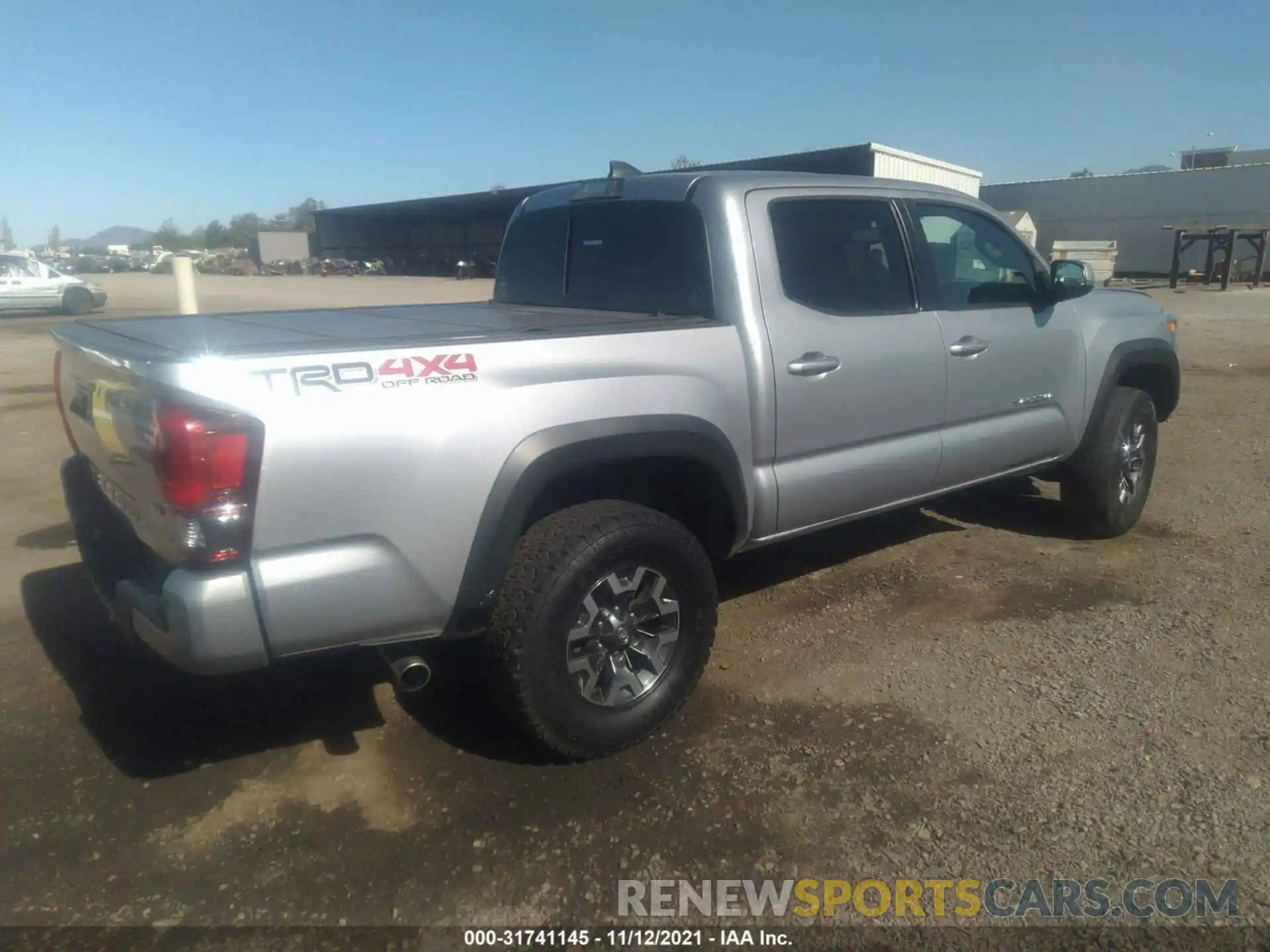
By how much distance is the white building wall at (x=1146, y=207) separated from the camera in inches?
1358

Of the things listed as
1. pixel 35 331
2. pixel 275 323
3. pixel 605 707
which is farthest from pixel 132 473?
pixel 35 331

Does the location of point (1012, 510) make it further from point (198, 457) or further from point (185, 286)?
point (185, 286)

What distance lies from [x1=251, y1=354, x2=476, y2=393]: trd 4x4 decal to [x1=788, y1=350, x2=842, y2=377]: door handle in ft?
4.51

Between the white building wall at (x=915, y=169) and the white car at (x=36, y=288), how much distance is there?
835 inches

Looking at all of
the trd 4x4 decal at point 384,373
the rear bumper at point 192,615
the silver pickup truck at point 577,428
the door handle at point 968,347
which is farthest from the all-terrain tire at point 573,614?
the door handle at point 968,347

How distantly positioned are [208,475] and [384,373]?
533mm

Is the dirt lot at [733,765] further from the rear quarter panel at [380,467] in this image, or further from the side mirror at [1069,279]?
the side mirror at [1069,279]

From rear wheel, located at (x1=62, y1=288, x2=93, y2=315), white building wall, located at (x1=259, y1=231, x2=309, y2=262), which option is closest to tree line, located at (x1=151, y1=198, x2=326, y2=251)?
white building wall, located at (x1=259, y1=231, x2=309, y2=262)

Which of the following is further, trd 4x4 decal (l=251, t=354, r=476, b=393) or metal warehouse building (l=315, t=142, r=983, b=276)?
metal warehouse building (l=315, t=142, r=983, b=276)

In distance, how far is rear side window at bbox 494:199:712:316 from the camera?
372cm

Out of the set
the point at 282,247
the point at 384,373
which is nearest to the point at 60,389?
the point at 384,373

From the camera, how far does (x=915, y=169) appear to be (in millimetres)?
26938

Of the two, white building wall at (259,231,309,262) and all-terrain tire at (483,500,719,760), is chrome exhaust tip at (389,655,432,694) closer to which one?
all-terrain tire at (483,500,719,760)

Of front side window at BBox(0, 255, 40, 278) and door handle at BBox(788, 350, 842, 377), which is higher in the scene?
front side window at BBox(0, 255, 40, 278)
